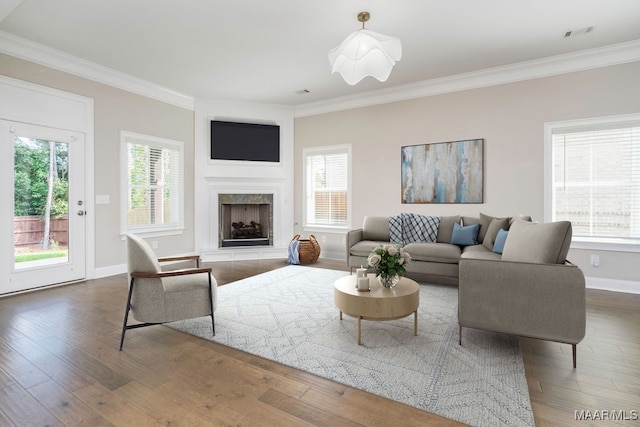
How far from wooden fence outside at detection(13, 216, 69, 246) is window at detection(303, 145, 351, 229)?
12.8ft

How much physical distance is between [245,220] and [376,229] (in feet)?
9.55

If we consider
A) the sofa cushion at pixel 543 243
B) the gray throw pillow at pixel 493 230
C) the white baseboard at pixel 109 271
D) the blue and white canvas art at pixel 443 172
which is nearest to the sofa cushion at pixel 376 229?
the blue and white canvas art at pixel 443 172

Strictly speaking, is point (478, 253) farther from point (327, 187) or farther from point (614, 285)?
point (327, 187)

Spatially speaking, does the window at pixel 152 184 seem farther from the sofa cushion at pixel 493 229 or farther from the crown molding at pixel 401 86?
the sofa cushion at pixel 493 229

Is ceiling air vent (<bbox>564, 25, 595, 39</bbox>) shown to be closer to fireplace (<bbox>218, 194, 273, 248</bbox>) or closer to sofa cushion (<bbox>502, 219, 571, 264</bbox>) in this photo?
sofa cushion (<bbox>502, 219, 571, 264</bbox>)

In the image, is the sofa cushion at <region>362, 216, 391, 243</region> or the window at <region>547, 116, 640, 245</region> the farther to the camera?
the sofa cushion at <region>362, 216, 391, 243</region>

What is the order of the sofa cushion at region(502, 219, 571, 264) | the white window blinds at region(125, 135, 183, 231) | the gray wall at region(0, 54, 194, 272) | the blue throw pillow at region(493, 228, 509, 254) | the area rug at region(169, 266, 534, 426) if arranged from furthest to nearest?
the white window blinds at region(125, 135, 183, 231) → the gray wall at region(0, 54, 194, 272) → the blue throw pillow at region(493, 228, 509, 254) → the sofa cushion at region(502, 219, 571, 264) → the area rug at region(169, 266, 534, 426)

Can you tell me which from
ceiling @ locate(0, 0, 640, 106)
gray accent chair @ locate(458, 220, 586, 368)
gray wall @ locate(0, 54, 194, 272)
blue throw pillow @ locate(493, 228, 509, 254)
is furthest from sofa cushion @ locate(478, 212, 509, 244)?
gray wall @ locate(0, 54, 194, 272)

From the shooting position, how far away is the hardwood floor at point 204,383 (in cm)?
169

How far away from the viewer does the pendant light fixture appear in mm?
2910

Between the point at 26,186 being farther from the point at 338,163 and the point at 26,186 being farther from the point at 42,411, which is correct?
the point at 338,163

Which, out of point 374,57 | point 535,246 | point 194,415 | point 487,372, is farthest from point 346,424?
point 374,57

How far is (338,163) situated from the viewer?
6.20 m

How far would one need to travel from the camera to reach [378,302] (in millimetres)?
2484
